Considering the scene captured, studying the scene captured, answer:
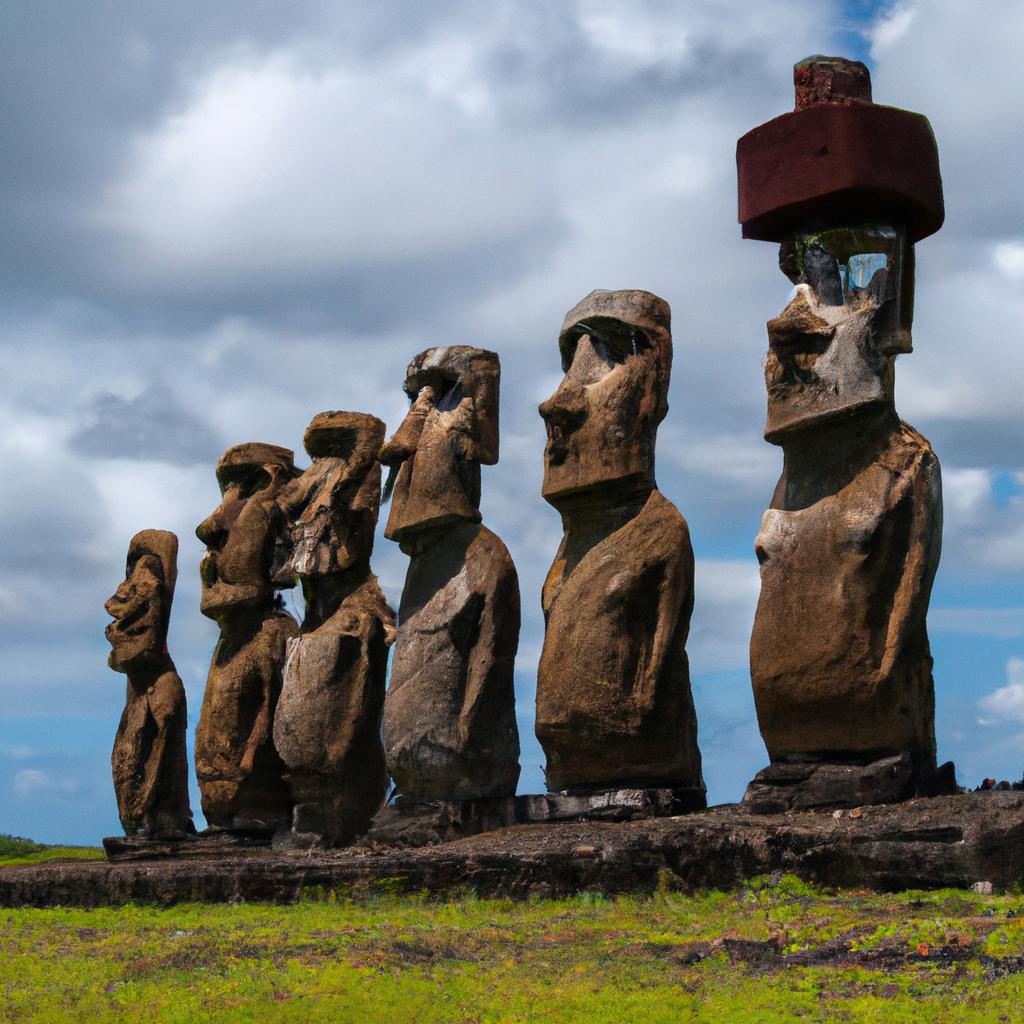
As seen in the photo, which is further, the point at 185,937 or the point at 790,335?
the point at 790,335

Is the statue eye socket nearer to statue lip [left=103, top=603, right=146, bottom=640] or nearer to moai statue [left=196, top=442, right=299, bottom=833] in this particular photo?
moai statue [left=196, top=442, right=299, bottom=833]

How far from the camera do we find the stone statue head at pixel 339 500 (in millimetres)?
13797

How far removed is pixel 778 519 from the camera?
10836 millimetres

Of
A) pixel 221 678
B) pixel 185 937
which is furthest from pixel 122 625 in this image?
pixel 185 937

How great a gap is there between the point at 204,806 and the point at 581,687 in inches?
198

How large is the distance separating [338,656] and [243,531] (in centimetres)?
228

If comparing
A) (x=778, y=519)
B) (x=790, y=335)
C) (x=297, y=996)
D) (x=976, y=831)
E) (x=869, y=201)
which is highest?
(x=869, y=201)

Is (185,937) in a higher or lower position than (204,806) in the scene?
lower

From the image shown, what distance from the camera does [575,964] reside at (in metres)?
7.84

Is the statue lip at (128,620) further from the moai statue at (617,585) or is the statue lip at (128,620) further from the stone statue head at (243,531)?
the moai statue at (617,585)

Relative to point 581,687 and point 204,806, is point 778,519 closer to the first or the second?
point 581,687

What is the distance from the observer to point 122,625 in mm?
16656

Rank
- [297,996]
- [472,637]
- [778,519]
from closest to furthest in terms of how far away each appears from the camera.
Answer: [297,996]
[778,519]
[472,637]

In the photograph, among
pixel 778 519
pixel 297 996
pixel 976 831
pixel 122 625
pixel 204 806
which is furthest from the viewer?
pixel 122 625
